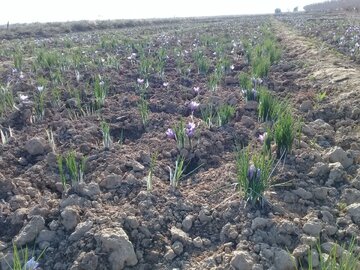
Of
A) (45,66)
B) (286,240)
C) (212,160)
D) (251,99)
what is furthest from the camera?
(45,66)

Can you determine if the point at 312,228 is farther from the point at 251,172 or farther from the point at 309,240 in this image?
the point at 251,172

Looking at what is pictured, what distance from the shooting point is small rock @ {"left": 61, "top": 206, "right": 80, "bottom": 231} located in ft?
9.26

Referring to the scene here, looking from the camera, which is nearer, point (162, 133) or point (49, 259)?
point (49, 259)

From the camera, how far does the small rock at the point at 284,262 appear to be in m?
2.46

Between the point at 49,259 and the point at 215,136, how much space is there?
2.28 meters

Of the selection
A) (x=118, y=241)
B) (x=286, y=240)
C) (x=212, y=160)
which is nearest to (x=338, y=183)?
(x=286, y=240)

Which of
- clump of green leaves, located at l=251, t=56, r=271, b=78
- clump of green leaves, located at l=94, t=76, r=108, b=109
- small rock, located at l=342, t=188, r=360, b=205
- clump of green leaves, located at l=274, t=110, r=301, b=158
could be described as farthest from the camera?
clump of green leaves, located at l=251, t=56, r=271, b=78

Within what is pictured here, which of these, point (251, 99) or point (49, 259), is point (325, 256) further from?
point (251, 99)

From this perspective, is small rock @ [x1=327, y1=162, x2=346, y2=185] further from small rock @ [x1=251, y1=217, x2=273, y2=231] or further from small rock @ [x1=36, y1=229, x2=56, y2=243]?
small rock @ [x1=36, y1=229, x2=56, y2=243]

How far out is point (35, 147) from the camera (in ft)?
13.2

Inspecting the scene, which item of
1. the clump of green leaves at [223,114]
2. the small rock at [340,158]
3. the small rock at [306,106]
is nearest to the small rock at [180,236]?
the small rock at [340,158]

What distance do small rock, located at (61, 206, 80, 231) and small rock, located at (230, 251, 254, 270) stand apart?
1.15m

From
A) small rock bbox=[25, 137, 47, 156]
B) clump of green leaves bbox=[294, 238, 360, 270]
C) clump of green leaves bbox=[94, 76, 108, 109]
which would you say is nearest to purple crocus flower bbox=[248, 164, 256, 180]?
clump of green leaves bbox=[294, 238, 360, 270]

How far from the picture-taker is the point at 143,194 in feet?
10.3
